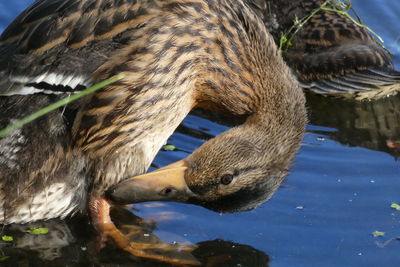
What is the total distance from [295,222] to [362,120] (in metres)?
2.27

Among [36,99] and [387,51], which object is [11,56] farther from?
[387,51]

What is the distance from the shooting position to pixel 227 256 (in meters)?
6.69

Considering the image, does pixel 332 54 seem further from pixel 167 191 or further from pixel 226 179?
pixel 167 191

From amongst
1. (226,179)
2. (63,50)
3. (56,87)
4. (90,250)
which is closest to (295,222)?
(226,179)

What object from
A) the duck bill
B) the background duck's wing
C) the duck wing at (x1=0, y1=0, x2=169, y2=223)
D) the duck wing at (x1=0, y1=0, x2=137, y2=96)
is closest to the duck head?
the duck bill

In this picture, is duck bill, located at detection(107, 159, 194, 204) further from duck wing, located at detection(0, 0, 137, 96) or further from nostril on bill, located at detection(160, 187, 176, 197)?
duck wing, located at detection(0, 0, 137, 96)

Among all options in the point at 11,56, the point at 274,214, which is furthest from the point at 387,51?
the point at 11,56

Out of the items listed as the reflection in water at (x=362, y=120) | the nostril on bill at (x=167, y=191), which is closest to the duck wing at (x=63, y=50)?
the nostril on bill at (x=167, y=191)

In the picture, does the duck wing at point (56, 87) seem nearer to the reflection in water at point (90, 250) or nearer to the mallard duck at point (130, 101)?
the mallard duck at point (130, 101)

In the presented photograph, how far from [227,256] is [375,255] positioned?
111 cm

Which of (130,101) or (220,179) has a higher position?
(130,101)

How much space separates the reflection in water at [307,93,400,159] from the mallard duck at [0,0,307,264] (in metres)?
1.70

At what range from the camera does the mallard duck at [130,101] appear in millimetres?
6535

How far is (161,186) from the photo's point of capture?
644cm
